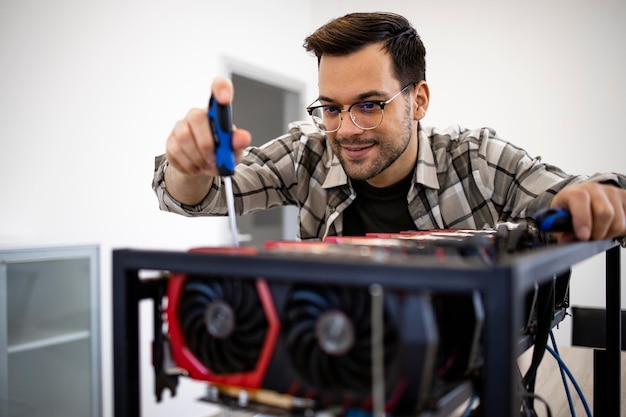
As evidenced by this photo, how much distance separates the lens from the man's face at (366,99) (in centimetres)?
120

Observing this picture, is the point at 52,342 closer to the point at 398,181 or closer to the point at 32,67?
the point at 32,67

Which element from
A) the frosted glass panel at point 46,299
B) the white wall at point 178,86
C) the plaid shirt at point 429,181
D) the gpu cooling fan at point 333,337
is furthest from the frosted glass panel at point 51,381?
the gpu cooling fan at point 333,337

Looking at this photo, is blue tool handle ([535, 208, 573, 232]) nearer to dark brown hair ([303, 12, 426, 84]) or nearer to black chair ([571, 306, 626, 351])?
dark brown hair ([303, 12, 426, 84])

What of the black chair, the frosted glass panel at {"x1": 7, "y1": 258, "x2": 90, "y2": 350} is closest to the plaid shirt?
the black chair

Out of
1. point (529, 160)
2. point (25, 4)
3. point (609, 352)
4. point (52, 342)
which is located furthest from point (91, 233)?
point (609, 352)

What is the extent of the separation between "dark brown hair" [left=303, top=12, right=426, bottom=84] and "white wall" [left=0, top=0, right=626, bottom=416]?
1.35 metres

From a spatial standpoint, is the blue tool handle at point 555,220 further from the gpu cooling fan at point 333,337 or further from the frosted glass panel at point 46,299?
the frosted glass panel at point 46,299

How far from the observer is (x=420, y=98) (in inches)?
56.9

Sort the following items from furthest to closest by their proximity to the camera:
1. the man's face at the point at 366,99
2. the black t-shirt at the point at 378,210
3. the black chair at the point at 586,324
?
the black chair at the point at 586,324
the black t-shirt at the point at 378,210
the man's face at the point at 366,99

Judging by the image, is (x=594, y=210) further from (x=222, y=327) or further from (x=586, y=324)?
(x=586, y=324)

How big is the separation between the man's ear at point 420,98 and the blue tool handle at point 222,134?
0.88 metres

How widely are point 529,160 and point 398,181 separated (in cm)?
32

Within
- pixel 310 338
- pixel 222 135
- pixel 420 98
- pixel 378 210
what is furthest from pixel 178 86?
pixel 310 338

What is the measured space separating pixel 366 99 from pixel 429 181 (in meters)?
0.26
